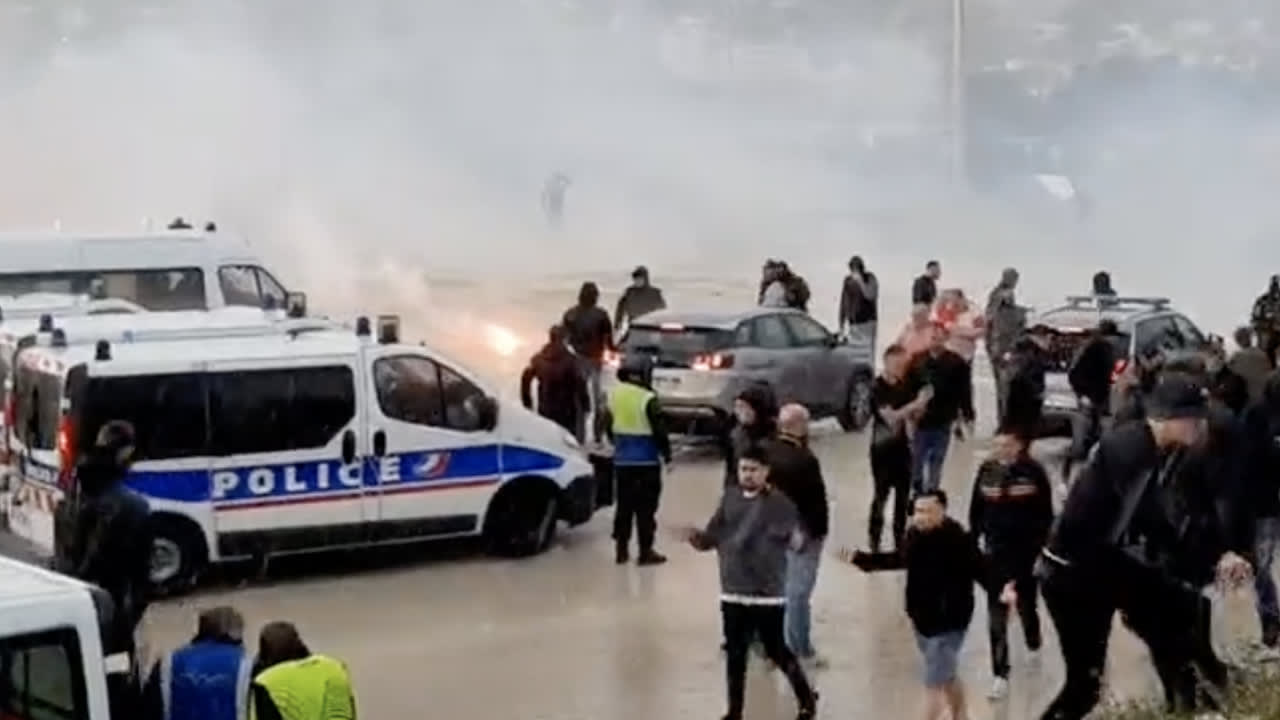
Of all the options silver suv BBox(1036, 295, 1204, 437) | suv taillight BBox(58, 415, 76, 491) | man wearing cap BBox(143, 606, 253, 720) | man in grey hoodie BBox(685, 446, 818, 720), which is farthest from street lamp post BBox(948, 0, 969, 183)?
man wearing cap BBox(143, 606, 253, 720)

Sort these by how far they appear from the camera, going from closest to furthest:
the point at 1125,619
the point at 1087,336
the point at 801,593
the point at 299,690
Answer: the point at 299,690
the point at 1125,619
the point at 801,593
the point at 1087,336

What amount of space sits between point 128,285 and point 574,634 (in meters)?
9.09

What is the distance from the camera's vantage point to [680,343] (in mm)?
20531

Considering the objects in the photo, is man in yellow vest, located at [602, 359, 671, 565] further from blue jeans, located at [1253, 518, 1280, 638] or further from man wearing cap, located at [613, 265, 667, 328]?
man wearing cap, located at [613, 265, 667, 328]

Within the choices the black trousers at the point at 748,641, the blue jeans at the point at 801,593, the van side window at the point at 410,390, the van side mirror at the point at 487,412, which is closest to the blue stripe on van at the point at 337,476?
the van side mirror at the point at 487,412

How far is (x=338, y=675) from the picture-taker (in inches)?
330

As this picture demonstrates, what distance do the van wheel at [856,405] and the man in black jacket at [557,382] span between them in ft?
12.5

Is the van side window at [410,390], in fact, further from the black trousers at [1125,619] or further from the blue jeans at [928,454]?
the black trousers at [1125,619]

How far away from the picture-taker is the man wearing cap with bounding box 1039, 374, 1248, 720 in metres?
9.50

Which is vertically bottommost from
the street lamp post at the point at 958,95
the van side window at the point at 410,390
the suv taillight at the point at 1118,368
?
the suv taillight at the point at 1118,368

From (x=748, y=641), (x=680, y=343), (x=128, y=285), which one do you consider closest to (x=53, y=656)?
(x=748, y=641)

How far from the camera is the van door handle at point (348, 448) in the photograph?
15125 millimetres

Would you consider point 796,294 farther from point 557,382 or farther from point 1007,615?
point 1007,615

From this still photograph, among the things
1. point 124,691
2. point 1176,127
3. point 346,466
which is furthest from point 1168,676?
point 1176,127
